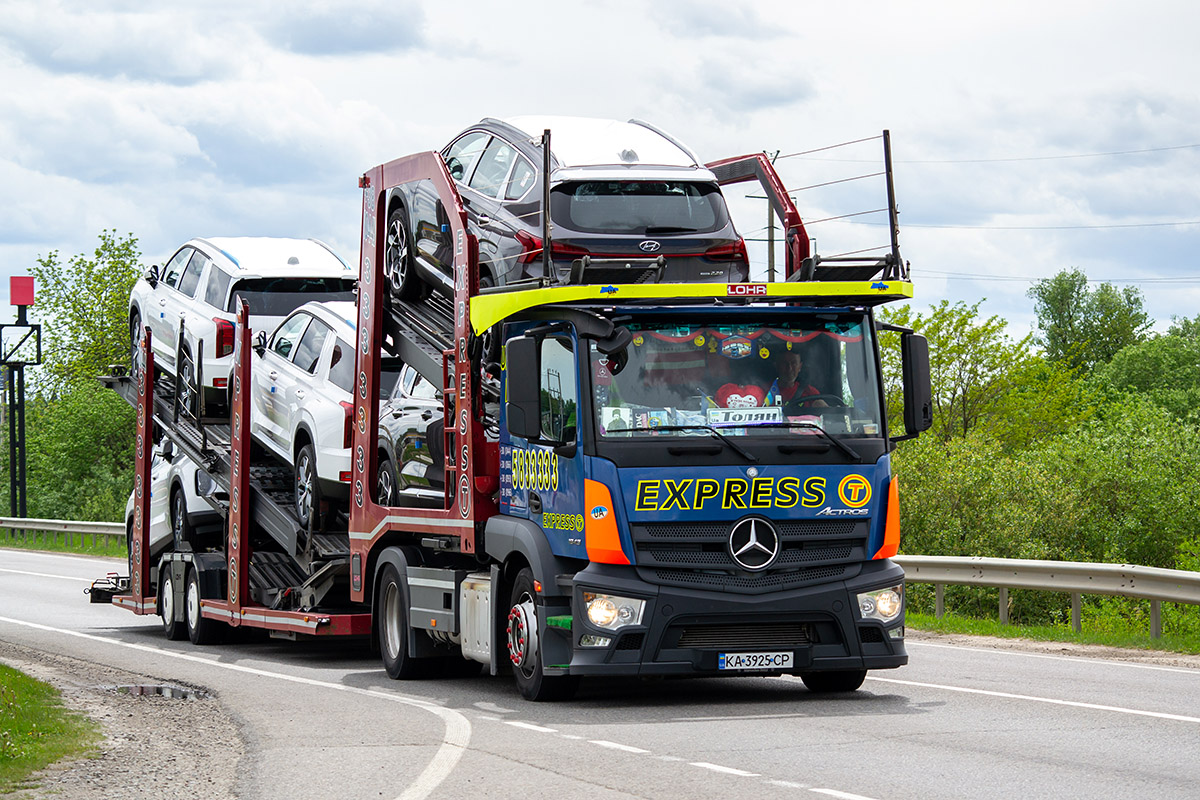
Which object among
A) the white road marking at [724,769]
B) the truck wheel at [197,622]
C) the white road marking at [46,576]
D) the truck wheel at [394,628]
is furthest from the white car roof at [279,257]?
the white road marking at [46,576]

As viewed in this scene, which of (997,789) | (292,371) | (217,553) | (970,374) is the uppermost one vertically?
(970,374)

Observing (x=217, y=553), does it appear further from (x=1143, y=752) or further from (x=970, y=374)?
(x=970, y=374)

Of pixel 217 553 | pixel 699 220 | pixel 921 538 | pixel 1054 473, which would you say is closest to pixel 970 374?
pixel 1054 473

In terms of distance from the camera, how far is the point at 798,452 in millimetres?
10789

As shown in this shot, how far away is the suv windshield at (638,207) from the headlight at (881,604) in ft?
9.35

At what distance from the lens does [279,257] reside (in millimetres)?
17641

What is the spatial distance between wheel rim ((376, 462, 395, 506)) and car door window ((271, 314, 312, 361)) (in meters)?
2.82

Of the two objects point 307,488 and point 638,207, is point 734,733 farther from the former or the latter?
point 307,488

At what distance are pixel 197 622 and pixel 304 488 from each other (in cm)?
267

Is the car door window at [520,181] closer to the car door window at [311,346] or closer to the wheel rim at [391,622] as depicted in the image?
the wheel rim at [391,622]

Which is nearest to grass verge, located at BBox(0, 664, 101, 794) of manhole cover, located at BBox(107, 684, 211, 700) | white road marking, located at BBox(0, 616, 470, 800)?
manhole cover, located at BBox(107, 684, 211, 700)

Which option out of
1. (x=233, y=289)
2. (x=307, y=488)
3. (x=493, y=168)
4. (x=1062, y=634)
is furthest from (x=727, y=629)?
(x=233, y=289)

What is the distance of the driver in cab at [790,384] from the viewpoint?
1091cm

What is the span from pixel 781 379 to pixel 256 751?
3.96m
